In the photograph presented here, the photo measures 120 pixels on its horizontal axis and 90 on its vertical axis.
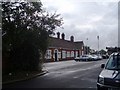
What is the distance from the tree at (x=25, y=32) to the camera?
23.8 meters

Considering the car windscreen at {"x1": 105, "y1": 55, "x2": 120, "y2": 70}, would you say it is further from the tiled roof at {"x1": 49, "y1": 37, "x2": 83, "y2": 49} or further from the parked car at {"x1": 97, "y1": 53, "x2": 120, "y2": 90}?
the tiled roof at {"x1": 49, "y1": 37, "x2": 83, "y2": 49}

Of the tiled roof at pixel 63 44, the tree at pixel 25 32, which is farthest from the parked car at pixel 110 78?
the tiled roof at pixel 63 44

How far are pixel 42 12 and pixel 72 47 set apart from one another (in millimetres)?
60472

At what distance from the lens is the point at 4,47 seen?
22.9m

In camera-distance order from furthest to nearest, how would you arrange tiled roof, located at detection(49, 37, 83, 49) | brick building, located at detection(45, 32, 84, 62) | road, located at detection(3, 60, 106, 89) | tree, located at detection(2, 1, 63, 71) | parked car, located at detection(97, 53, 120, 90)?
1. tiled roof, located at detection(49, 37, 83, 49)
2. brick building, located at detection(45, 32, 84, 62)
3. tree, located at detection(2, 1, 63, 71)
4. road, located at detection(3, 60, 106, 89)
5. parked car, located at detection(97, 53, 120, 90)

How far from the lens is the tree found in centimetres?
2377

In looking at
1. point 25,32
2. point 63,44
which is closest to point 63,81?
point 25,32

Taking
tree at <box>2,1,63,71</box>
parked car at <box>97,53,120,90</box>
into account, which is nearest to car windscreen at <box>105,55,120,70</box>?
parked car at <box>97,53,120,90</box>

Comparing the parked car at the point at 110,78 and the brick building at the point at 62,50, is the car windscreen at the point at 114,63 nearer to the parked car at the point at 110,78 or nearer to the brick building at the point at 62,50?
the parked car at the point at 110,78

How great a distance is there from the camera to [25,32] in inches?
1000

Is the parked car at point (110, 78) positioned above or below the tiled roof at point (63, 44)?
below

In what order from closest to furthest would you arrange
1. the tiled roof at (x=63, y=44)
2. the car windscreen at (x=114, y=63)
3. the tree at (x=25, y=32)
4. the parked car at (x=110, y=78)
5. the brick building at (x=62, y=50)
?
1. the parked car at (x=110, y=78)
2. the car windscreen at (x=114, y=63)
3. the tree at (x=25, y=32)
4. the brick building at (x=62, y=50)
5. the tiled roof at (x=63, y=44)

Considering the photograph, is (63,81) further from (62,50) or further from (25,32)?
(62,50)

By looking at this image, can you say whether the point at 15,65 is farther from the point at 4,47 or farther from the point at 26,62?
the point at 4,47
